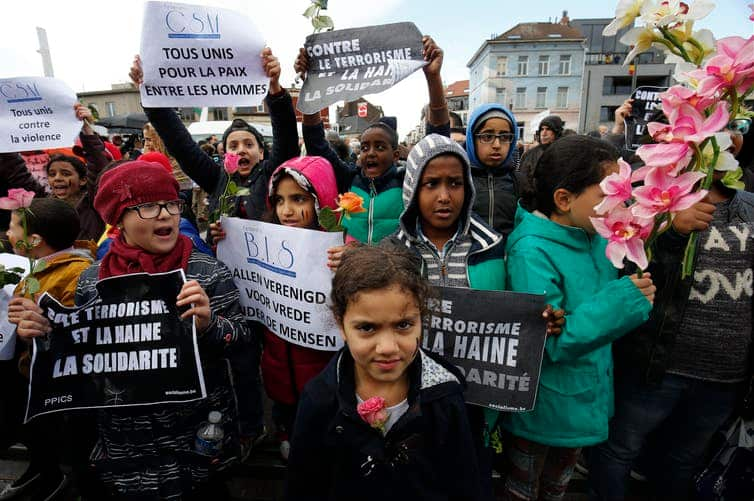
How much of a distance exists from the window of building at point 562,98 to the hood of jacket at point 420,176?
49.2 metres

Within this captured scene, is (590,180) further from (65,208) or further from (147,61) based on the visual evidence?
(65,208)

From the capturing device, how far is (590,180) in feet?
6.17

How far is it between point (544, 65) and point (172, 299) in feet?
169

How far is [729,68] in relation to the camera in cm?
122

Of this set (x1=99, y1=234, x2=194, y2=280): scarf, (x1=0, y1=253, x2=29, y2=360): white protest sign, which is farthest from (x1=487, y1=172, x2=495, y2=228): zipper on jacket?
(x1=0, y1=253, x2=29, y2=360): white protest sign

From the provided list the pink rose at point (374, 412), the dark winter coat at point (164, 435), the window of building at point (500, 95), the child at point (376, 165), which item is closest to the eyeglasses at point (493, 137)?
the child at point (376, 165)

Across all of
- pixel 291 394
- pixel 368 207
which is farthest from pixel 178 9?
pixel 291 394

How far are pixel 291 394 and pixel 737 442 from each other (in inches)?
92.4

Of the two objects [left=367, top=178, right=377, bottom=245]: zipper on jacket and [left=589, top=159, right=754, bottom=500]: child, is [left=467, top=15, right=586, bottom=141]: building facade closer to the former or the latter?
[left=367, top=178, right=377, bottom=245]: zipper on jacket

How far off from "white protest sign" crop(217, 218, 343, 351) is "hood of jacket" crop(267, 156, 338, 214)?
0.24m

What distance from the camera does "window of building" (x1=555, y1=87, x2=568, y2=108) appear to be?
44.7 meters

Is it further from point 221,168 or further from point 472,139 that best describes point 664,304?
point 221,168

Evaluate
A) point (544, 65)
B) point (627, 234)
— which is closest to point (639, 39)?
point (627, 234)

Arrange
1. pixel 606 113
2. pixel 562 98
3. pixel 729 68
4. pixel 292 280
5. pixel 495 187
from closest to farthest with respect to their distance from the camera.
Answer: pixel 729 68
pixel 292 280
pixel 495 187
pixel 606 113
pixel 562 98
